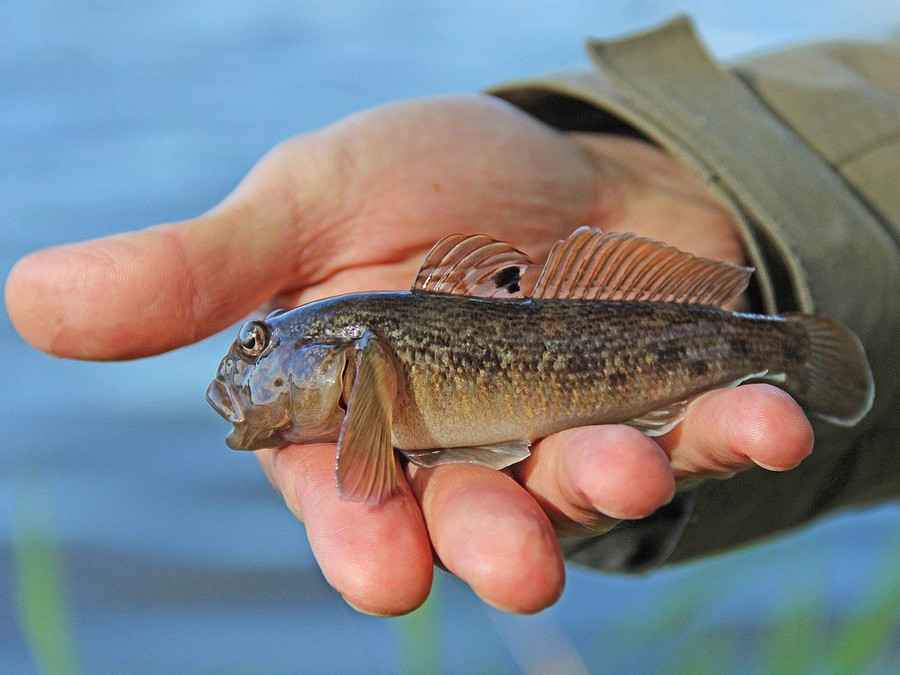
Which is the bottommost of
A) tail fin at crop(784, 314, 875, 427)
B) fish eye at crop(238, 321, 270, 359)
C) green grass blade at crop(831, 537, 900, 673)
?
green grass blade at crop(831, 537, 900, 673)

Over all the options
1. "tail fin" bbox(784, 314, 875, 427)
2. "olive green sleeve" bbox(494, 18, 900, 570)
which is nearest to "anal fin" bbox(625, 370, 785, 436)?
"tail fin" bbox(784, 314, 875, 427)

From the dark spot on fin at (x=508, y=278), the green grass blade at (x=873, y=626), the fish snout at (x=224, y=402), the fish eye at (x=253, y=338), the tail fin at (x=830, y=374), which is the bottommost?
the green grass blade at (x=873, y=626)

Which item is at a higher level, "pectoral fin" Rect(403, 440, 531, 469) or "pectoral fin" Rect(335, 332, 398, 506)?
"pectoral fin" Rect(335, 332, 398, 506)

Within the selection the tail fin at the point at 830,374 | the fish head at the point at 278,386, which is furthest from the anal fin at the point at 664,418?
the fish head at the point at 278,386

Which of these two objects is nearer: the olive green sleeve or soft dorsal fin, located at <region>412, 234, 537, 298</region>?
soft dorsal fin, located at <region>412, 234, 537, 298</region>

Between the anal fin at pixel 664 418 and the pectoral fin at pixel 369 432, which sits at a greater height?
the pectoral fin at pixel 369 432

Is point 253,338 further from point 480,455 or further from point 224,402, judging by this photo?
point 480,455

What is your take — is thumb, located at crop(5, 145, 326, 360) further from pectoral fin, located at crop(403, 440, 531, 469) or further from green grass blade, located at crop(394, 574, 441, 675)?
green grass blade, located at crop(394, 574, 441, 675)

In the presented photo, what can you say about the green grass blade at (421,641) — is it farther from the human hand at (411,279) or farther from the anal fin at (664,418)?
the anal fin at (664,418)

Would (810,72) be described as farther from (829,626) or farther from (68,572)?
(68,572)
